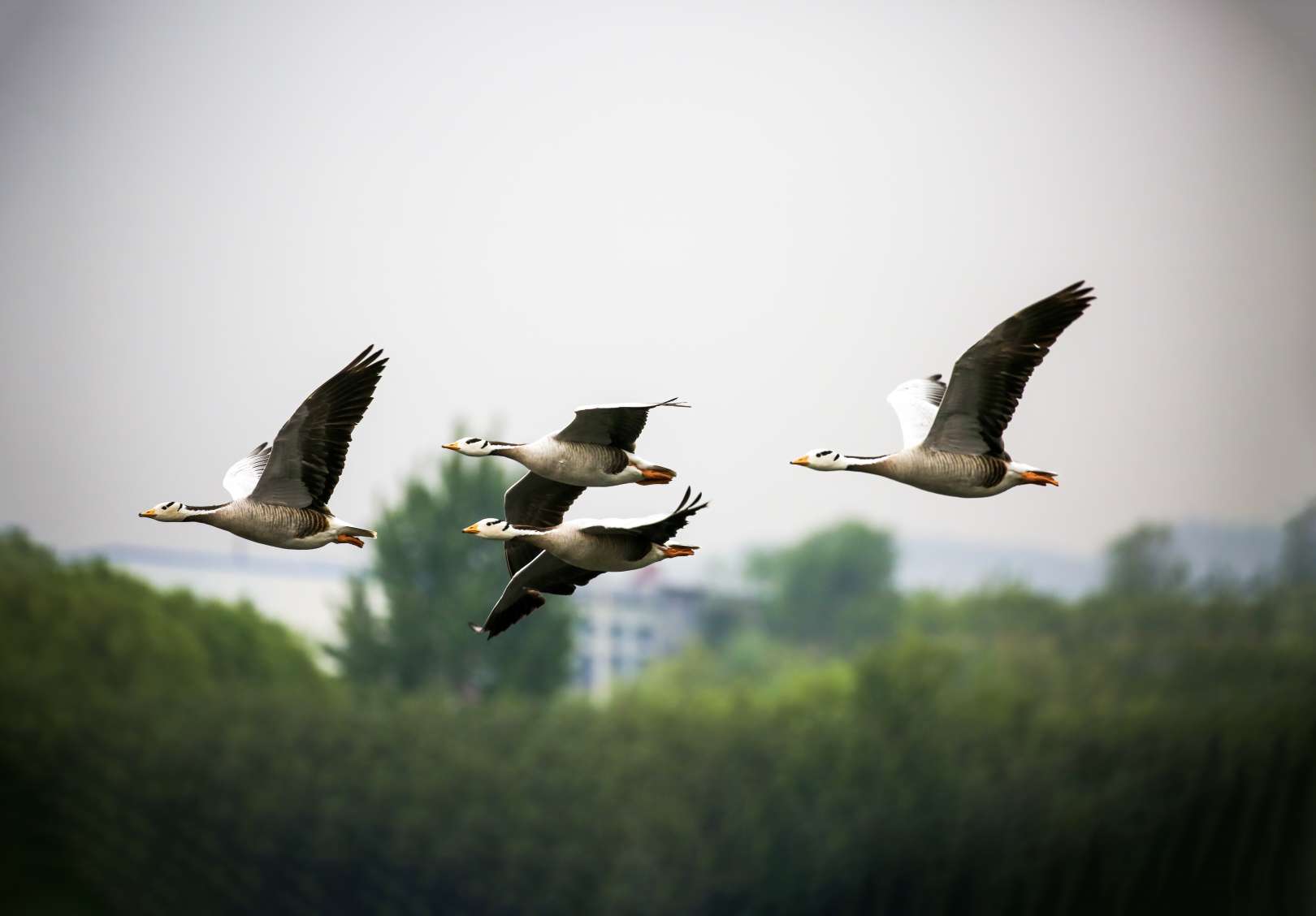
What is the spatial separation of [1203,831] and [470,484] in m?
29.1

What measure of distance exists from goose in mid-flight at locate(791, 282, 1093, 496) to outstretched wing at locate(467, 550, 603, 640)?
2.79 m

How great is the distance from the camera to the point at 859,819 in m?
52.9

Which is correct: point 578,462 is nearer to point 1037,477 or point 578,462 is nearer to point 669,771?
point 1037,477

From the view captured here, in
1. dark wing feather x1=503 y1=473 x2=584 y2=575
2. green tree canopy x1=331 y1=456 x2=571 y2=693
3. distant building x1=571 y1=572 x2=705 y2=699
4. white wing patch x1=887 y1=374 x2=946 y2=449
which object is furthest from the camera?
distant building x1=571 y1=572 x2=705 y2=699

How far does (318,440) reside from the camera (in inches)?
547

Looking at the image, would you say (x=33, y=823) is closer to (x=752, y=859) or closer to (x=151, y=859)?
(x=151, y=859)

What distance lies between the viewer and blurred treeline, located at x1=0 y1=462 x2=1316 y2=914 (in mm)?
51500

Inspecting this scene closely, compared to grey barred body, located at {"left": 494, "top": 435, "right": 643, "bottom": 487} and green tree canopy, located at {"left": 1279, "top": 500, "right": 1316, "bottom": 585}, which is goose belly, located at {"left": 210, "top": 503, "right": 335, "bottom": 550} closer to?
grey barred body, located at {"left": 494, "top": 435, "right": 643, "bottom": 487}

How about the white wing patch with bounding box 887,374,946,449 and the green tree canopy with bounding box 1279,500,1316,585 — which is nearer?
the white wing patch with bounding box 887,374,946,449

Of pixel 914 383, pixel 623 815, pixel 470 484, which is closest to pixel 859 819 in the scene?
pixel 623 815

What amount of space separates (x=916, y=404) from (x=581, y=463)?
3.94 meters

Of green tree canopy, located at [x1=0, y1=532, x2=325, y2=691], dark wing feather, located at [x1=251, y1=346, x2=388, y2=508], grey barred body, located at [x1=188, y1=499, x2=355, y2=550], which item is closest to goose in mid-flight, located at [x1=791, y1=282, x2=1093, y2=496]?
dark wing feather, located at [x1=251, y1=346, x2=388, y2=508]

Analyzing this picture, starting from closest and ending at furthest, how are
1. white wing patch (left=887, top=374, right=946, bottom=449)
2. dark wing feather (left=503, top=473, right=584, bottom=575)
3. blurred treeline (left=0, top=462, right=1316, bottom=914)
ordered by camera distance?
white wing patch (left=887, top=374, right=946, bottom=449) < dark wing feather (left=503, top=473, right=584, bottom=575) < blurred treeline (left=0, top=462, right=1316, bottom=914)

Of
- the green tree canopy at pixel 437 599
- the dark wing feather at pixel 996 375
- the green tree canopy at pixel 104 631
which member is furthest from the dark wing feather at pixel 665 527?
the green tree canopy at pixel 437 599
